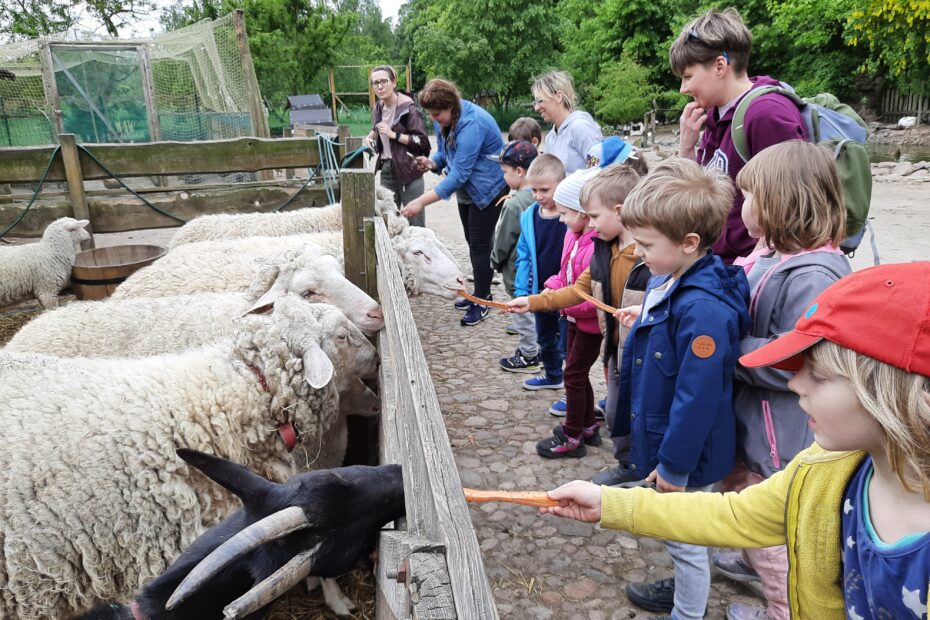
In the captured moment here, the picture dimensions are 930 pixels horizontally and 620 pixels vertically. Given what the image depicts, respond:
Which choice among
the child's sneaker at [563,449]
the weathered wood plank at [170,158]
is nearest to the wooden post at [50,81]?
the weathered wood plank at [170,158]

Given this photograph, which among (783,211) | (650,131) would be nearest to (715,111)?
(783,211)

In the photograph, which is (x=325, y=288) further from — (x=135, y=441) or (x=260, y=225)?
(x=260, y=225)

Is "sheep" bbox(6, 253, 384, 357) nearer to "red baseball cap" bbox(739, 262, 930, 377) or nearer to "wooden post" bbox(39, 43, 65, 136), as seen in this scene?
"red baseball cap" bbox(739, 262, 930, 377)

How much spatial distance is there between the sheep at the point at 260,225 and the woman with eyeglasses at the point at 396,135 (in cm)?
115

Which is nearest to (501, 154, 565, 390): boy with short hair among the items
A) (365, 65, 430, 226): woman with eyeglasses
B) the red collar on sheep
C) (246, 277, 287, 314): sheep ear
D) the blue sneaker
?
the blue sneaker

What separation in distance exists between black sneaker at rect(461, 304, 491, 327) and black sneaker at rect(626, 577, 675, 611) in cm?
389

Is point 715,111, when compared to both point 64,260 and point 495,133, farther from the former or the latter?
point 64,260

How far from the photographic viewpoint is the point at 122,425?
88.0 inches

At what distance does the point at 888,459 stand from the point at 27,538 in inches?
94.6

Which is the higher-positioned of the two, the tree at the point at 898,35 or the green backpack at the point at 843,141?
the tree at the point at 898,35

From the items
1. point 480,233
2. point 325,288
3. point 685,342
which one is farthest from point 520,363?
point 685,342

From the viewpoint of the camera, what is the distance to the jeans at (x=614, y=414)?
273 centimetres

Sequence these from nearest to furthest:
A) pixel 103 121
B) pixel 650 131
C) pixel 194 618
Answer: pixel 194 618, pixel 103 121, pixel 650 131

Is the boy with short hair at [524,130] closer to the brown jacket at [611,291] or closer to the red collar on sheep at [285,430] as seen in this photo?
the brown jacket at [611,291]
